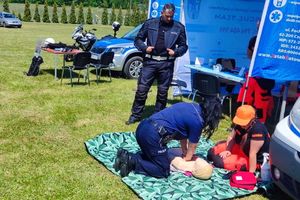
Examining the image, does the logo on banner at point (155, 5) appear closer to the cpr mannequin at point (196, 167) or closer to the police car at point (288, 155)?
the cpr mannequin at point (196, 167)

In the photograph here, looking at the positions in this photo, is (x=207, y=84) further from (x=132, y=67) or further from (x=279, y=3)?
(x=132, y=67)

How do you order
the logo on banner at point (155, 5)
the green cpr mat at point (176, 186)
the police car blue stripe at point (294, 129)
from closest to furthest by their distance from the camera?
1. the police car blue stripe at point (294, 129)
2. the green cpr mat at point (176, 186)
3. the logo on banner at point (155, 5)

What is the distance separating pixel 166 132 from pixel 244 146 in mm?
1052

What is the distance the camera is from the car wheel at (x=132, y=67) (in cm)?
1177

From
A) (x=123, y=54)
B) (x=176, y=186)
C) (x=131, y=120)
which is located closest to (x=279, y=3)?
(x=131, y=120)

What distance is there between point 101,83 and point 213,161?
592 cm

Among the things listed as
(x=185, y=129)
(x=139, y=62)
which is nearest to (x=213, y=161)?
(x=185, y=129)

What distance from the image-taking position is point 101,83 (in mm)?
11125

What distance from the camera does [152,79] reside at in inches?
290

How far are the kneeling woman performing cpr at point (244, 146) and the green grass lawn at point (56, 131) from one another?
0.53 metres

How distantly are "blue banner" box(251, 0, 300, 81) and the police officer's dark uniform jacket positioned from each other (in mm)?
1365

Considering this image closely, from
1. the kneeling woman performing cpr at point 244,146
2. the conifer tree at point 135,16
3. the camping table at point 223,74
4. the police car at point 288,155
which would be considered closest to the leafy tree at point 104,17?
the conifer tree at point 135,16

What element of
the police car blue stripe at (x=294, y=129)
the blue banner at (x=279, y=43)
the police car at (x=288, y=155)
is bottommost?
the police car at (x=288, y=155)

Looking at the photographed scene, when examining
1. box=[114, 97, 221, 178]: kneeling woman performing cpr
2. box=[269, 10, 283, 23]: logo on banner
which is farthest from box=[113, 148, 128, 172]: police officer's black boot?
box=[269, 10, 283, 23]: logo on banner
